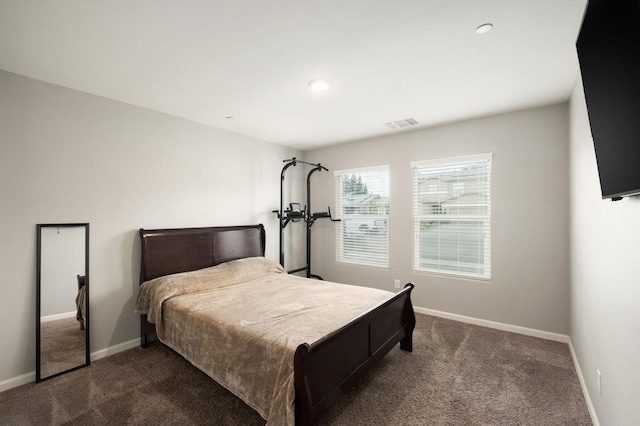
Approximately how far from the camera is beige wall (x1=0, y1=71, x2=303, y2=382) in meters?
2.45

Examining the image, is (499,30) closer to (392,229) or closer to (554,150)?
(554,150)

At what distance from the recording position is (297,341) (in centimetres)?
187

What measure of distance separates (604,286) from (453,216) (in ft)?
6.95

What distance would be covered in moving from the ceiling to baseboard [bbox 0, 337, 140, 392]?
2600 millimetres

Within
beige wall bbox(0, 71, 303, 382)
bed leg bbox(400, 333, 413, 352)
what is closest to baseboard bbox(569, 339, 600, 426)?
bed leg bbox(400, 333, 413, 352)

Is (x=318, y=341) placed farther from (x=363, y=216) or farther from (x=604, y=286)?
(x=363, y=216)

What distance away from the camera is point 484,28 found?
74.5 inches

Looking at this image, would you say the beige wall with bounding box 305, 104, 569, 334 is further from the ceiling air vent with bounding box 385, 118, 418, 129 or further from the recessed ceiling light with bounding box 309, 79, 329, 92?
the recessed ceiling light with bounding box 309, 79, 329, 92

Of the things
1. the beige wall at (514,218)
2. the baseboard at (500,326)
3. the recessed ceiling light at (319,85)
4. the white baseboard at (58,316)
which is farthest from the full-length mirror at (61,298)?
the baseboard at (500,326)

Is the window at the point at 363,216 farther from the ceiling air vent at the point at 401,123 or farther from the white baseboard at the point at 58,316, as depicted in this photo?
the white baseboard at the point at 58,316

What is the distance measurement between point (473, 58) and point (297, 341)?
249 centimetres

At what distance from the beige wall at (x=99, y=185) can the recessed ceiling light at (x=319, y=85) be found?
1873 millimetres

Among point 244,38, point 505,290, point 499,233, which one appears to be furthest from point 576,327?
point 244,38

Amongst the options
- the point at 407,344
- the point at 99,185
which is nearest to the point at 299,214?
the point at 407,344
